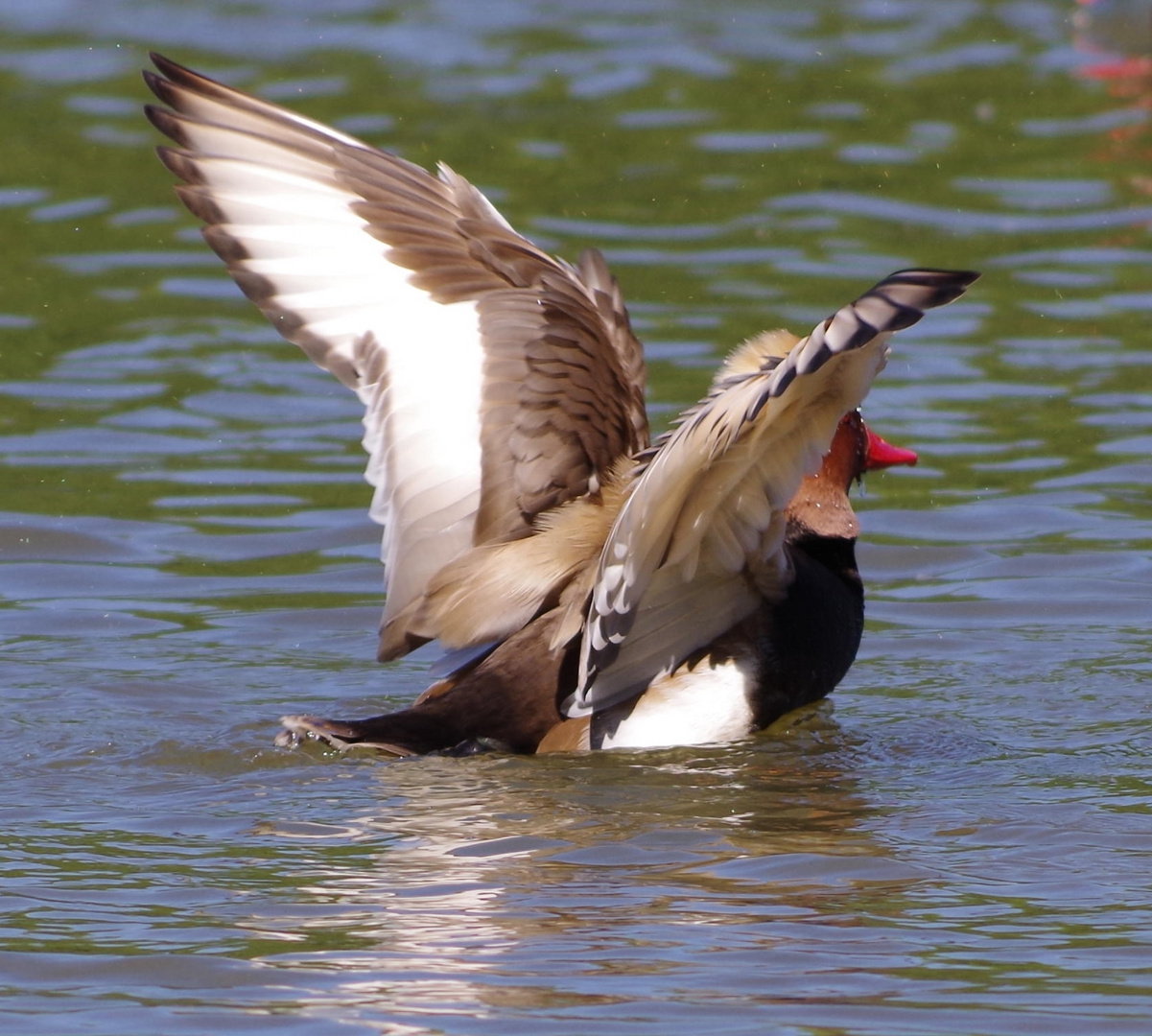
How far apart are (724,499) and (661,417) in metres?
3.82

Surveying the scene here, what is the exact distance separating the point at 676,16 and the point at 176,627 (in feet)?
31.3

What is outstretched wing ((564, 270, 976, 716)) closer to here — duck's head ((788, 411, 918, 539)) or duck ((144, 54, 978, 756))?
→ duck ((144, 54, 978, 756))

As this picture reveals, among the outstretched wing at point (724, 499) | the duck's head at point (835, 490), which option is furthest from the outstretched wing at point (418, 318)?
the duck's head at point (835, 490)

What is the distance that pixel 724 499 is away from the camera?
541 centimetres

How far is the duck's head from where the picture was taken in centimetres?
657

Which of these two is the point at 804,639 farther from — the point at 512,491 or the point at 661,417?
the point at 661,417

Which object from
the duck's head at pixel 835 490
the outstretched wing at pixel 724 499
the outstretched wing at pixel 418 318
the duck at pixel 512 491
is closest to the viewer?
the outstretched wing at pixel 724 499

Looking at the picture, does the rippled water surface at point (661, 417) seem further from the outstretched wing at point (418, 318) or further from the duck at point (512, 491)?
the outstretched wing at point (418, 318)

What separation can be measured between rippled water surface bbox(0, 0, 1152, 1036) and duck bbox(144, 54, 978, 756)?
0.55ft

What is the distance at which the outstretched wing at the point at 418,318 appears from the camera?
5.94 metres

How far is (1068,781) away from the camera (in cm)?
574

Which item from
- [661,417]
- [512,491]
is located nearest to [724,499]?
[512,491]

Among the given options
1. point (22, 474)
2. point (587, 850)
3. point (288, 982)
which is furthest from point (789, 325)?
point (288, 982)

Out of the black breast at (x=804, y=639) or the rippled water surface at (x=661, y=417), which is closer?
the rippled water surface at (x=661, y=417)
